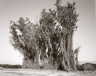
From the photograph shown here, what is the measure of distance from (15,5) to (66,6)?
147 inches

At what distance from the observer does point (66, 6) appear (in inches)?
441

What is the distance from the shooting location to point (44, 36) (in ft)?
40.7

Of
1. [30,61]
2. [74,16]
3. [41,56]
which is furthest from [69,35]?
[30,61]

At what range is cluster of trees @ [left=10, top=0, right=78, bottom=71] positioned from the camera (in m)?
11.2

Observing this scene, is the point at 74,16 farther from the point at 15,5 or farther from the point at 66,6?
the point at 15,5

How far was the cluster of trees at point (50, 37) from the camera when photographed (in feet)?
36.9

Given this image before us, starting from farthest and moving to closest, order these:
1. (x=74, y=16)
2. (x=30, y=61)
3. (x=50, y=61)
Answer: (x=30, y=61), (x=50, y=61), (x=74, y=16)

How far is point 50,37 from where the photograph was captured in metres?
12.3

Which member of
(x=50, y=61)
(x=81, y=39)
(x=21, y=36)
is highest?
(x=21, y=36)

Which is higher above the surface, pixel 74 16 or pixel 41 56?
pixel 74 16

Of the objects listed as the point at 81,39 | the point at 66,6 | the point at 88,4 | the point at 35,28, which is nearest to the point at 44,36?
the point at 35,28

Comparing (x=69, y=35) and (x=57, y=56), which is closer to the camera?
(x=69, y=35)

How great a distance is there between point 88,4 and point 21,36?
6582mm

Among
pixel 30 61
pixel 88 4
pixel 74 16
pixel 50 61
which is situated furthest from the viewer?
pixel 30 61
